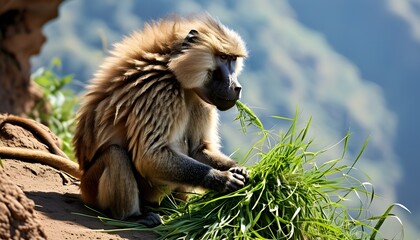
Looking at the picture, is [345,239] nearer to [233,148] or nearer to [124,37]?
[233,148]

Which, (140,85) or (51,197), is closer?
(140,85)

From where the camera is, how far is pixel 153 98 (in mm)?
5539

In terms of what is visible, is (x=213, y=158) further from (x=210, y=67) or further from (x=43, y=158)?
(x=43, y=158)

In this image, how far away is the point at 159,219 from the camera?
5.32 meters

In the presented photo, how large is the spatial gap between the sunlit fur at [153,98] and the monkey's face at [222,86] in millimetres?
46

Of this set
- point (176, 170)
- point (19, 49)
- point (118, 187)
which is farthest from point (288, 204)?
point (19, 49)

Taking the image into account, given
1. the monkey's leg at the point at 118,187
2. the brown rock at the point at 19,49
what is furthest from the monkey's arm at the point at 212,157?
the brown rock at the point at 19,49

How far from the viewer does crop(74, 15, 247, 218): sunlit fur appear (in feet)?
18.0

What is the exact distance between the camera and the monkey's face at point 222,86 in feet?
18.3

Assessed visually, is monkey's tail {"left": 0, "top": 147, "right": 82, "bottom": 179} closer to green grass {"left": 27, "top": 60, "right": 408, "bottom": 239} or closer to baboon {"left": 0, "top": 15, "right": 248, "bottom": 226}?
baboon {"left": 0, "top": 15, "right": 248, "bottom": 226}

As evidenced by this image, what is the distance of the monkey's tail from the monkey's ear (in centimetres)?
145

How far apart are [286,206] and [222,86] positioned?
3.46 feet

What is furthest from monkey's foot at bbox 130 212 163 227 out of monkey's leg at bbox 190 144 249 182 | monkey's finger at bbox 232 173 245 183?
monkey's leg at bbox 190 144 249 182

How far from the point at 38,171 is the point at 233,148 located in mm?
1631
